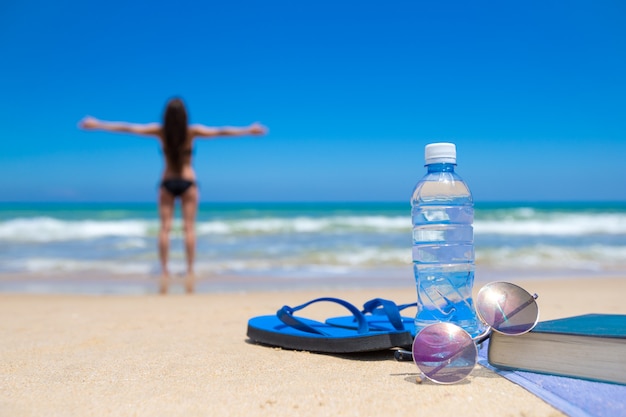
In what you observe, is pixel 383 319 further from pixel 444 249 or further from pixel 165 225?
pixel 165 225

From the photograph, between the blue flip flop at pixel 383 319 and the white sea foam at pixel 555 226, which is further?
the white sea foam at pixel 555 226

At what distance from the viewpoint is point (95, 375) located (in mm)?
2289

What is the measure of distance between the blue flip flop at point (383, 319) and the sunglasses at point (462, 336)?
420mm

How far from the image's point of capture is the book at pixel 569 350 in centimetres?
188

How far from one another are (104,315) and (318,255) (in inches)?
229

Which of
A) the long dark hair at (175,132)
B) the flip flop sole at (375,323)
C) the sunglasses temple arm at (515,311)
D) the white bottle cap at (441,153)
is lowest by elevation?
the flip flop sole at (375,323)

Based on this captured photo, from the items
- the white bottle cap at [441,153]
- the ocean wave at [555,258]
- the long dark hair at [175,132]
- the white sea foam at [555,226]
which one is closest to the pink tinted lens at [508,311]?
the white bottle cap at [441,153]

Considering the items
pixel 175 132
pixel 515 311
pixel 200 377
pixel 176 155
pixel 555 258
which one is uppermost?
pixel 175 132

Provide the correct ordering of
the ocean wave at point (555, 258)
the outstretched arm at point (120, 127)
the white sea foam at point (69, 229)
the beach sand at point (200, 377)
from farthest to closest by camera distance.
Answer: the white sea foam at point (69, 229) < the ocean wave at point (555, 258) < the outstretched arm at point (120, 127) < the beach sand at point (200, 377)

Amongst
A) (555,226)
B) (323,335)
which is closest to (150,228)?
(555,226)

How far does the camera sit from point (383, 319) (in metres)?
2.96

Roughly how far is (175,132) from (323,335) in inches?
176

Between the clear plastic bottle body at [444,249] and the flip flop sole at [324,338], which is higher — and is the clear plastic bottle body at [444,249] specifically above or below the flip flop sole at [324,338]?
above

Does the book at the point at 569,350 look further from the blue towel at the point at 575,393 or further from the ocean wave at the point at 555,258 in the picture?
the ocean wave at the point at 555,258
